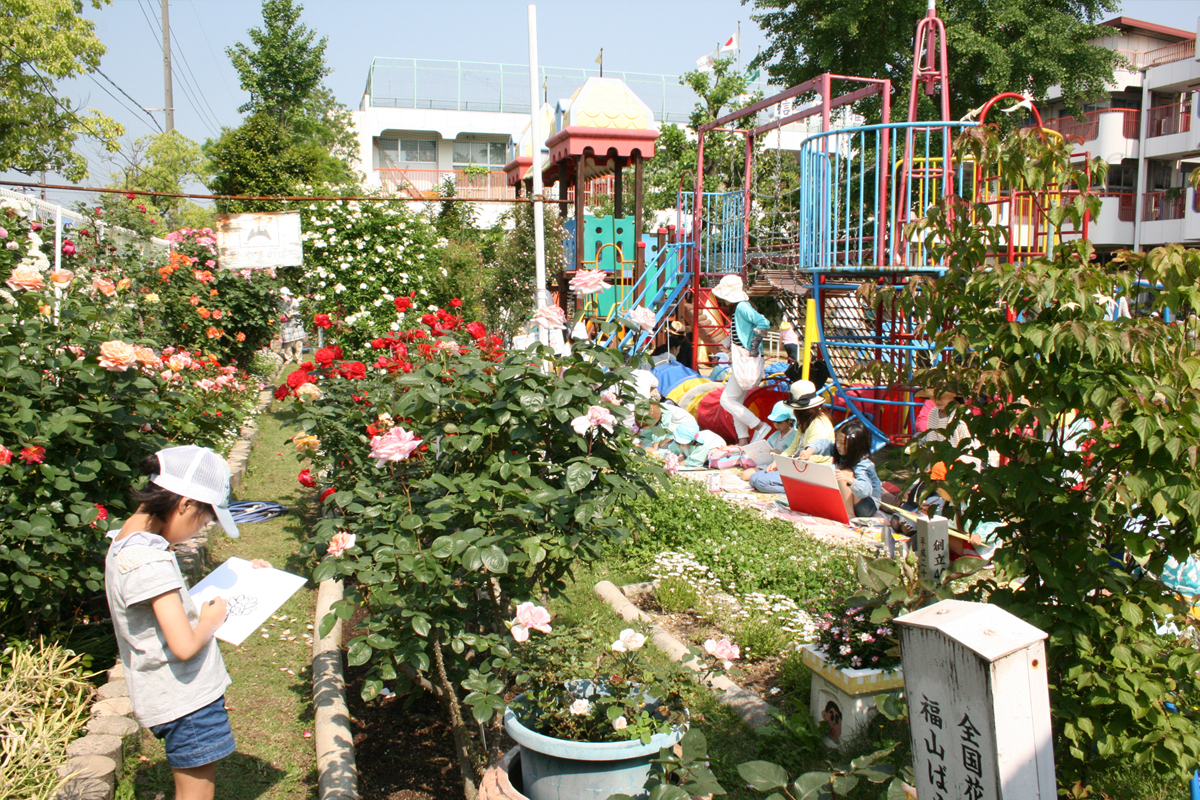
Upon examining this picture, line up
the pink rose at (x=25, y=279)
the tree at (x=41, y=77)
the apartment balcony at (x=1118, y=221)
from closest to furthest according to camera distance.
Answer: the pink rose at (x=25, y=279) → the tree at (x=41, y=77) → the apartment balcony at (x=1118, y=221)

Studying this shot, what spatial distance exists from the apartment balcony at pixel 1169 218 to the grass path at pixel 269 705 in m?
29.3

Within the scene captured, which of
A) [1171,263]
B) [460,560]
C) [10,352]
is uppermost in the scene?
[1171,263]

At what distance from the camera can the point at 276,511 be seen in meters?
6.56

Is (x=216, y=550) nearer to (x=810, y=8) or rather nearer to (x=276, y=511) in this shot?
(x=276, y=511)

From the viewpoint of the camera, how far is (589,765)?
93.2 inches

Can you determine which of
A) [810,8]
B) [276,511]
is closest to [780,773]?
[276,511]

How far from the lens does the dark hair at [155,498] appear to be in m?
2.37

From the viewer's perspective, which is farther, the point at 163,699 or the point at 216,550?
the point at 216,550

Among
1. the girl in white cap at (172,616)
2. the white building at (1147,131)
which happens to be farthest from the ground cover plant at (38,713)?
the white building at (1147,131)

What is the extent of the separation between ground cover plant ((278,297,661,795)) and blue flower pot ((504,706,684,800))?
0.18 meters

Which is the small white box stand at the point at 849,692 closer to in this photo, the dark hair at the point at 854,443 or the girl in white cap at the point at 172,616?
the girl in white cap at the point at 172,616

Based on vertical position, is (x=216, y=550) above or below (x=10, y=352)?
below

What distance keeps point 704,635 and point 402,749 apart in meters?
1.59

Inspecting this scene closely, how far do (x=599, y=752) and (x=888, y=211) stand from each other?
23.4 feet
